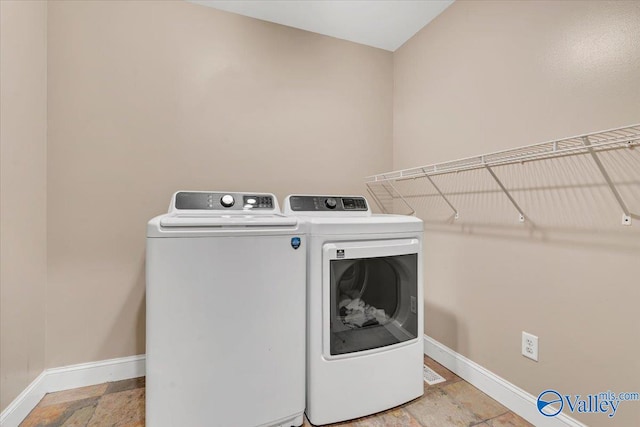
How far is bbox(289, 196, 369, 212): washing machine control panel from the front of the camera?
1761 millimetres

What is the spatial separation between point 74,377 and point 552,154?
8.72ft

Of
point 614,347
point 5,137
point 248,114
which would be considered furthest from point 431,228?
point 5,137

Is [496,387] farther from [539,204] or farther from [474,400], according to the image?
[539,204]

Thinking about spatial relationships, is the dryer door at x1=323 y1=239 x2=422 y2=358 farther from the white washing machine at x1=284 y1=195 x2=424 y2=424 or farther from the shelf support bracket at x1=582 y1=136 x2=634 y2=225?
the shelf support bracket at x1=582 y1=136 x2=634 y2=225

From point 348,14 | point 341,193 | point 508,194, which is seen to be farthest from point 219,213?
point 348,14

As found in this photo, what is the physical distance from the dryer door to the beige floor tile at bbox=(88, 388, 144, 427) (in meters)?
1.00

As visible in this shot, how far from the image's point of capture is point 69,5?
1609 mm

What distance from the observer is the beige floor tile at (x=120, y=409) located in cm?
136

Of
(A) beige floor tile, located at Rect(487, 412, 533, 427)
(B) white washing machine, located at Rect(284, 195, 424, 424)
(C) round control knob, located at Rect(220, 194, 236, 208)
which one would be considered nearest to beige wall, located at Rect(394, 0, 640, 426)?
(A) beige floor tile, located at Rect(487, 412, 533, 427)

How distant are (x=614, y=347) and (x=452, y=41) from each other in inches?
70.3

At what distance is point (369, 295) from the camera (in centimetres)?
151

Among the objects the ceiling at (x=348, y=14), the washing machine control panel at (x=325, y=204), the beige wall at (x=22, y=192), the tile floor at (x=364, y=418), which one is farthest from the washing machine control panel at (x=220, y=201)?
the ceiling at (x=348, y=14)

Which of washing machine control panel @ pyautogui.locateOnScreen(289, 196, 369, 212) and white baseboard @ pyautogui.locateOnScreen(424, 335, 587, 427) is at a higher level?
washing machine control panel @ pyautogui.locateOnScreen(289, 196, 369, 212)

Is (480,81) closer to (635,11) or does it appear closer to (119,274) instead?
(635,11)
